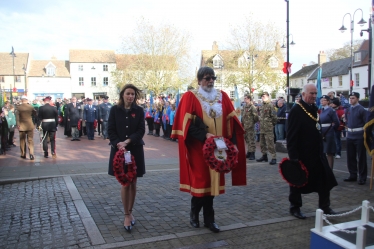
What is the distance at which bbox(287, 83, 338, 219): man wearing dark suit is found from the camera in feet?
17.6

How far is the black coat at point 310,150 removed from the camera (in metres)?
5.36

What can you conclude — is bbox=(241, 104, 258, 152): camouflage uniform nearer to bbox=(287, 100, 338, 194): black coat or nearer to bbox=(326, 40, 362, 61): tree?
bbox=(287, 100, 338, 194): black coat

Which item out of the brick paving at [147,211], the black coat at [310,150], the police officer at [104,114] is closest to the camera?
the brick paving at [147,211]

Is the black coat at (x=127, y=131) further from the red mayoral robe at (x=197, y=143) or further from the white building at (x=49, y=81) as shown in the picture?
the white building at (x=49, y=81)

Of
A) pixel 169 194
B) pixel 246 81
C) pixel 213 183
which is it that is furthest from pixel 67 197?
pixel 246 81

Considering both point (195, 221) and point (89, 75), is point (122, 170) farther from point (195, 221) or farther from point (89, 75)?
point (89, 75)

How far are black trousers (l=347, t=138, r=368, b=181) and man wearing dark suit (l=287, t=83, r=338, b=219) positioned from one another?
2810 mm

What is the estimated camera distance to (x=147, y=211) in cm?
582

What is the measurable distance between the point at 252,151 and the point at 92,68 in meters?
59.2

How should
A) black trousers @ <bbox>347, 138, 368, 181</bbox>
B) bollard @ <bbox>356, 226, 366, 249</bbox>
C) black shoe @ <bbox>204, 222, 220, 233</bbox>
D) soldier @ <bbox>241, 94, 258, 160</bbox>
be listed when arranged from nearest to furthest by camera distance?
bollard @ <bbox>356, 226, 366, 249</bbox> → black shoe @ <bbox>204, 222, 220, 233</bbox> → black trousers @ <bbox>347, 138, 368, 181</bbox> → soldier @ <bbox>241, 94, 258, 160</bbox>

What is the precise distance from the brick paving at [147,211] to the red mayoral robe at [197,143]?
668 millimetres

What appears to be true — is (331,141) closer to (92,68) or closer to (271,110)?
(271,110)

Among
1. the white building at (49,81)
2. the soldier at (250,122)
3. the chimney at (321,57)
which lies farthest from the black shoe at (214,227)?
the white building at (49,81)

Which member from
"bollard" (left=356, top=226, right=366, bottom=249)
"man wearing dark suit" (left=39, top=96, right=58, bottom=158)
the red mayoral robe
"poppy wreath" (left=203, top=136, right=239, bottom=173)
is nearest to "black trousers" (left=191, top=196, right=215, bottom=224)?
the red mayoral robe
